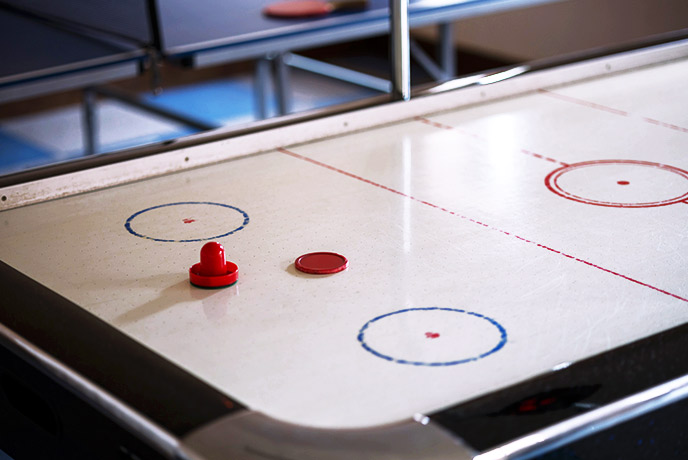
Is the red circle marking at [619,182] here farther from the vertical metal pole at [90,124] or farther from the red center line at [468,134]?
the vertical metal pole at [90,124]

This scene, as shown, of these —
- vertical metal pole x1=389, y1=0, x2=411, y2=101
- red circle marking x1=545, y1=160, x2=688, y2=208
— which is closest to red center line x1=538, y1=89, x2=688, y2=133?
red circle marking x1=545, y1=160, x2=688, y2=208

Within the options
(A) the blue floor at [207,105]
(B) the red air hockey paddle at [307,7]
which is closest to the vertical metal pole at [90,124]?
(A) the blue floor at [207,105]

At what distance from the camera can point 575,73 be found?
201 centimetres

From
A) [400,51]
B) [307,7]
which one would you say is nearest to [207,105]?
[307,7]

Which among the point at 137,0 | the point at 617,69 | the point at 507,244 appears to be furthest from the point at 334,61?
the point at 507,244

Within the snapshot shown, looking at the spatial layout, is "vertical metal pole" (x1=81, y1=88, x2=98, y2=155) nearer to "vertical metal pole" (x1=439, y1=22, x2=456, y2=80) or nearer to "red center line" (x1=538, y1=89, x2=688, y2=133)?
"vertical metal pole" (x1=439, y1=22, x2=456, y2=80)

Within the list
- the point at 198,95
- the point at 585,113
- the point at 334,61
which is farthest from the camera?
the point at 334,61

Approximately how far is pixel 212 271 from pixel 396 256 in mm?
230

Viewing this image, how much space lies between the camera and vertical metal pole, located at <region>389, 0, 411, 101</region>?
179 cm

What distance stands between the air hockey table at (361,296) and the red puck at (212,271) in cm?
1

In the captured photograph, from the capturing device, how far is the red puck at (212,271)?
1.11 m

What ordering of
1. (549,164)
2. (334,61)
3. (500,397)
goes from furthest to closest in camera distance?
1. (334,61)
2. (549,164)
3. (500,397)

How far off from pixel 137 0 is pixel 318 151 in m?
1.58

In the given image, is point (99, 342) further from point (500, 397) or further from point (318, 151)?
point (318, 151)
